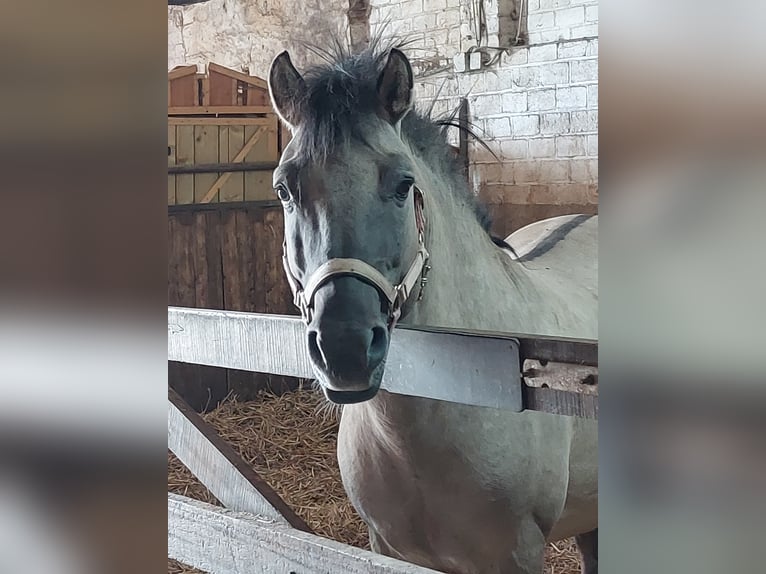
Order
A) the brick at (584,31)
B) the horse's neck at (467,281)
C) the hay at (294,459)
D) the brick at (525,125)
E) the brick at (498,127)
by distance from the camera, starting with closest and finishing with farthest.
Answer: the horse's neck at (467,281), the hay at (294,459), the brick at (584,31), the brick at (525,125), the brick at (498,127)

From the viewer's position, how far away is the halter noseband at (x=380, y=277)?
111 centimetres

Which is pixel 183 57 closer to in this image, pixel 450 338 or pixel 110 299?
pixel 450 338

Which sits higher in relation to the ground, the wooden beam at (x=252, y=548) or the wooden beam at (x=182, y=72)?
the wooden beam at (x=182, y=72)

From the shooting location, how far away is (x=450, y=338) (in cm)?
112

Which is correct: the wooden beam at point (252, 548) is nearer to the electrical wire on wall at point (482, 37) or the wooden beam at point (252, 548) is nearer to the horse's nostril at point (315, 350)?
the horse's nostril at point (315, 350)

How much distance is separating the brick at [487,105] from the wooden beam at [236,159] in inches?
38.7

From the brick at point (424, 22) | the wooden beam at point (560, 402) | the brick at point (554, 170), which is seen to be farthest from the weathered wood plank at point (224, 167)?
the wooden beam at point (560, 402)

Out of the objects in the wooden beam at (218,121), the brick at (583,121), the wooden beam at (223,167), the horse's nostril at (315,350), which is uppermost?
the wooden beam at (218,121)

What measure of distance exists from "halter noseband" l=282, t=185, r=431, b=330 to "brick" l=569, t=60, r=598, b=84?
2169mm

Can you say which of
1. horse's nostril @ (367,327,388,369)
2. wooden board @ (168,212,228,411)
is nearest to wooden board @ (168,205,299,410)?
wooden board @ (168,212,228,411)

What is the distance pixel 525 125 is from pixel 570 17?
1.49ft

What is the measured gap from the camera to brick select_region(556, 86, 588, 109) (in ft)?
10.6

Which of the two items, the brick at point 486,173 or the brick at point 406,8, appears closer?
the brick at point 486,173

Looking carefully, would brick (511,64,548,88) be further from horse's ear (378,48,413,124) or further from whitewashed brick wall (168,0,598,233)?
horse's ear (378,48,413,124)
